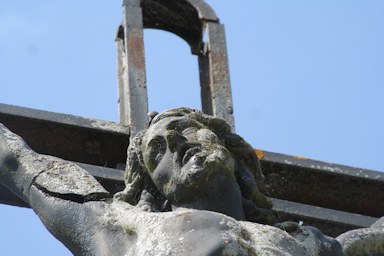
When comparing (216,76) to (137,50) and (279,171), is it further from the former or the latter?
(279,171)

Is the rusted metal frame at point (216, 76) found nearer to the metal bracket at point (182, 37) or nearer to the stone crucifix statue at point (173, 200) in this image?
the metal bracket at point (182, 37)

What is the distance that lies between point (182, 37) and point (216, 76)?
86cm

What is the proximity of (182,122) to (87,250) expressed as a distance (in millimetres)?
707

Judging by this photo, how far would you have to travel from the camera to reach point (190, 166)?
7.48 m

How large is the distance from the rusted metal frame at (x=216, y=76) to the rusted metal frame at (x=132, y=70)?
0.42m

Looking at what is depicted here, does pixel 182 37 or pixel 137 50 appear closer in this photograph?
pixel 137 50

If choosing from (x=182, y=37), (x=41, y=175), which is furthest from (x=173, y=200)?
(x=182, y=37)

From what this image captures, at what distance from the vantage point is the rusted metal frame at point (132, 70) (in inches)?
386

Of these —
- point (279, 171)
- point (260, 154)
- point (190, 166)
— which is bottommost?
point (279, 171)

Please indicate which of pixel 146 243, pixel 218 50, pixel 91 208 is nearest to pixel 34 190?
pixel 91 208

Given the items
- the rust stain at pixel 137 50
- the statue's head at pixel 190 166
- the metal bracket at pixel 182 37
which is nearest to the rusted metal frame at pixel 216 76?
the metal bracket at pixel 182 37

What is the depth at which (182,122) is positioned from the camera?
25.6 feet

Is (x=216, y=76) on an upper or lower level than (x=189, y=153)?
lower

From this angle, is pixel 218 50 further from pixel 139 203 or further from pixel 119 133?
pixel 139 203
